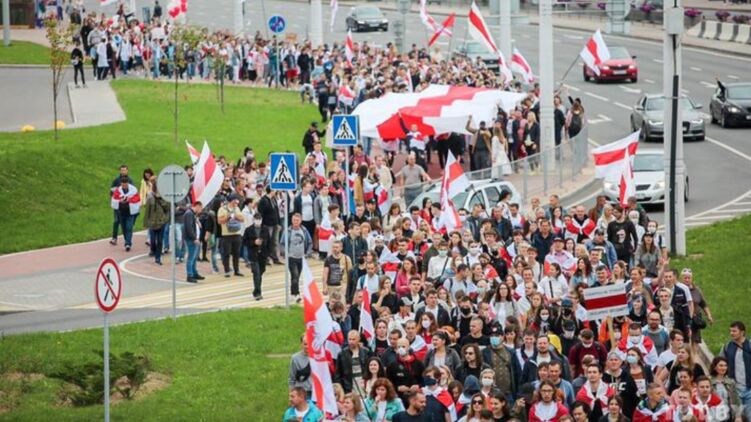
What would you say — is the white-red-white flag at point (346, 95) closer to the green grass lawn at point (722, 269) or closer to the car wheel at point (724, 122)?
the car wheel at point (724, 122)

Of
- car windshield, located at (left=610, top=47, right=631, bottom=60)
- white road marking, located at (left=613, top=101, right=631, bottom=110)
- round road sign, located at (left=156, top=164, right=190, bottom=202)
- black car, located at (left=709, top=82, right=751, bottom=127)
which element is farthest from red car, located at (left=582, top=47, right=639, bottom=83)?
round road sign, located at (left=156, top=164, right=190, bottom=202)

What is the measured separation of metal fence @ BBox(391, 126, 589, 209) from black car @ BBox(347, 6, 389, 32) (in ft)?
134

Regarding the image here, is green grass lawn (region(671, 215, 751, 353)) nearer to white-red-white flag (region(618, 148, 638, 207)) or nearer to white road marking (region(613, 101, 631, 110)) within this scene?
white-red-white flag (region(618, 148, 638, 207))

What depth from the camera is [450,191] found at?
1111 inches

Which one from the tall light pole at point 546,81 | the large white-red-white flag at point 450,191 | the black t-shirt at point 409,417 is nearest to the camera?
the black t-shirt at point 409,417

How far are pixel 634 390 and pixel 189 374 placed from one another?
7291 mm

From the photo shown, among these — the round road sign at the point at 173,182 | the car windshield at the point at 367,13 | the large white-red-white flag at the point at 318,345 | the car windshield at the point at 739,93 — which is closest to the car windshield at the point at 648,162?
the car windshield at the point at 739,93

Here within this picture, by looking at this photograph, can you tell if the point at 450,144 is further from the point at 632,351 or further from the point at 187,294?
the point at 632,351

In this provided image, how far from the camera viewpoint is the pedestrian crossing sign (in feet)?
87.5

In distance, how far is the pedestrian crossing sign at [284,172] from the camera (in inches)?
1049

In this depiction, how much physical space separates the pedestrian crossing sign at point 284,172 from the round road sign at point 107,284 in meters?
7.50

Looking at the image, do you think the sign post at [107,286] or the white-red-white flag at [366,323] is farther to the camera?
the white-red-white flag at [366,323]

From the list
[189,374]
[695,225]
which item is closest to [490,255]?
[189,374]

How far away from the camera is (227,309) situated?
2781 centimetres
